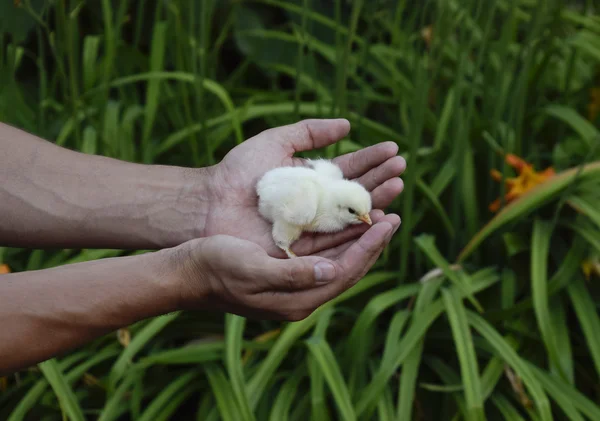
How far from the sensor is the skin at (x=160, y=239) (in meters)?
1.19

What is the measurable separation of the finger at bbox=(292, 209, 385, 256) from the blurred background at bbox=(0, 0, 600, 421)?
320 mm

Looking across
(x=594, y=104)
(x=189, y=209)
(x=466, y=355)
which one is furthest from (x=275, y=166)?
(x=594, y=104)

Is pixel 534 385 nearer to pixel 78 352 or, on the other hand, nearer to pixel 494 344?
pixel 494 344

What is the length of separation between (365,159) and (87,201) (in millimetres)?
581

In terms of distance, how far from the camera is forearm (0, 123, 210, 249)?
1.51 metres

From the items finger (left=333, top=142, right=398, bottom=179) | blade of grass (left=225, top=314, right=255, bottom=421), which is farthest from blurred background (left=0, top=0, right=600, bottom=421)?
finger (left=333, top=142, right=398, bottom=179)

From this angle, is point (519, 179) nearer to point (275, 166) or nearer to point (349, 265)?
point (275, 166)

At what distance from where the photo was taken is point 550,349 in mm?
1758

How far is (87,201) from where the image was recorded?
155cm

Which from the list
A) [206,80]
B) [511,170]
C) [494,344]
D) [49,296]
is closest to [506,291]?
[494,344]

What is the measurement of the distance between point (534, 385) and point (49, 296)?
107cm

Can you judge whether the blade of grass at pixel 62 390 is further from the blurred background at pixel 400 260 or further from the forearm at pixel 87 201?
the forearm at pixel 87 201

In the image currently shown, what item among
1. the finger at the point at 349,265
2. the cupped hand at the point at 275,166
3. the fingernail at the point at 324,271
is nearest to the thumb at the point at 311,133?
the cupped hand at the point at 275,166

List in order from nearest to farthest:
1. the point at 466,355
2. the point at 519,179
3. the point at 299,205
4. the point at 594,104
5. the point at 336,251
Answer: the point at 299,205 → the point at 336,251 → the point at 466,355 → the point at 519,179 → the point at 594,104
